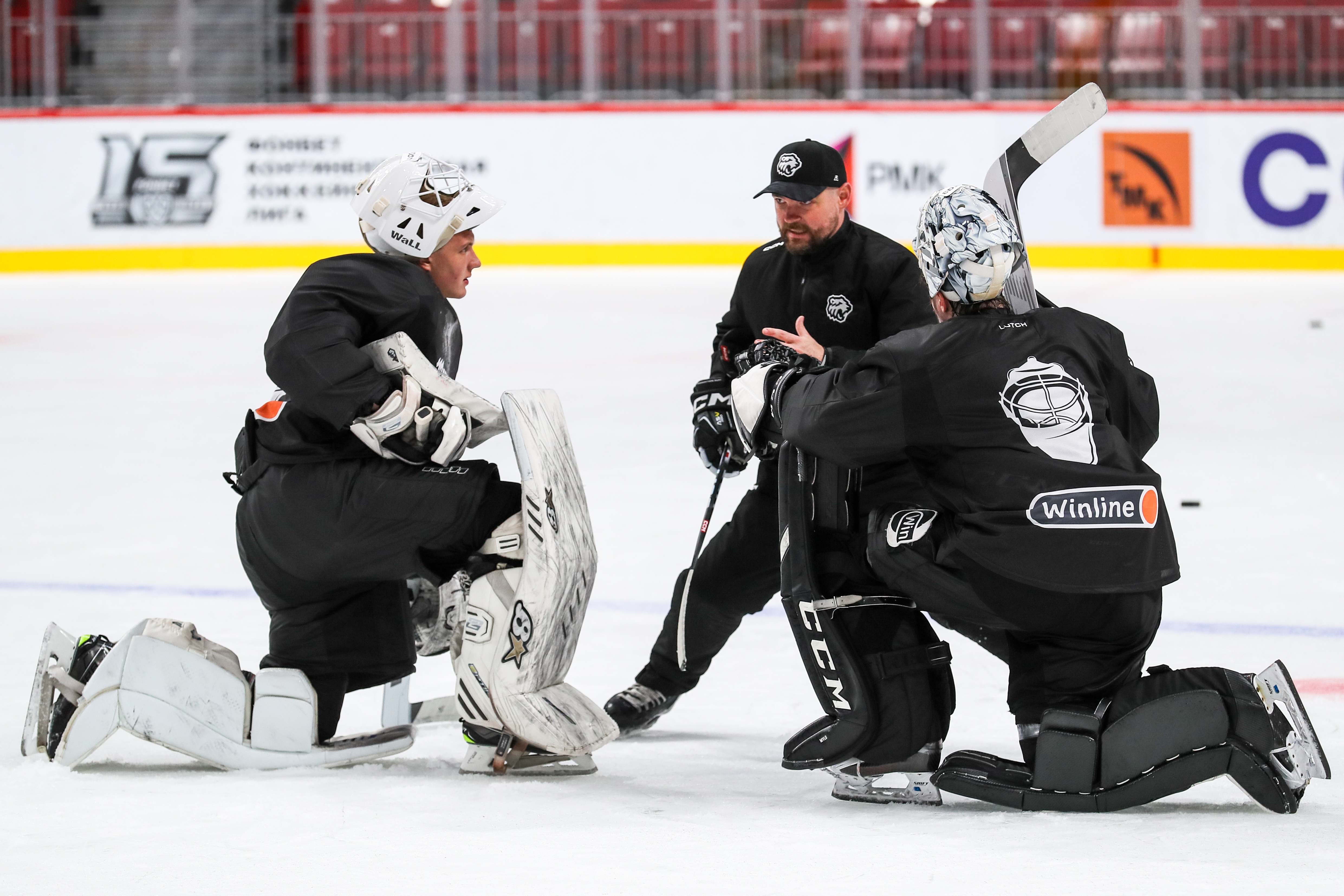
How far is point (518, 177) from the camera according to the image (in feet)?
41.7

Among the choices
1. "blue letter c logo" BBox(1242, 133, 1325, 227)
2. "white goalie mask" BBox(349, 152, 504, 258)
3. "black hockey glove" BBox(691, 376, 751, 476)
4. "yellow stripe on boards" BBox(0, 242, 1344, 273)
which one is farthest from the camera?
"yellow stripe on boards" BBox(0, 242, 1344, 273)

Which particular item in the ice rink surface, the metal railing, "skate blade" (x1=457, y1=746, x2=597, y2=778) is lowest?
"skate blade" (x1=457, y1=746, x2=597, y2=778)

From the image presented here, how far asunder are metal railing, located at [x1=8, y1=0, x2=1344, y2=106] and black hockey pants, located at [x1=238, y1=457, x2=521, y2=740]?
34.0 feet

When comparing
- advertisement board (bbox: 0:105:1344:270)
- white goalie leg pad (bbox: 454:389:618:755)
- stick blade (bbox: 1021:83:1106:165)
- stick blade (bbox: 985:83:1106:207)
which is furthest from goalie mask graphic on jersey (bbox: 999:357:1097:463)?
advertisement board (bbox: 0:105:1344:270)

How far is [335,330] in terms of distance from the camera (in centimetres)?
265

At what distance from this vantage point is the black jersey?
264 cm

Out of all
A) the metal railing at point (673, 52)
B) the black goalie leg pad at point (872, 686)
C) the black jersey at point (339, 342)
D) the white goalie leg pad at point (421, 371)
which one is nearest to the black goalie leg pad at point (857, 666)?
the black goalie leg pad at point (872, 686)

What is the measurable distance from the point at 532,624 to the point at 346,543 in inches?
13.3

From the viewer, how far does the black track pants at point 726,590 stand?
10.4 ft

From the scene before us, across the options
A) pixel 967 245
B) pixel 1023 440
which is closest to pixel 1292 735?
pixel 1023 440

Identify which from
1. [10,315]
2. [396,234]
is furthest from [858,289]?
[10,315]

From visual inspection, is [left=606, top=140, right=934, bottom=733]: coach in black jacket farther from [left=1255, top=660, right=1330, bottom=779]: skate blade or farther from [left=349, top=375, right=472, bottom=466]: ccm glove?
[left=1255, top=660, right=1330, bottom=779]: skate blade

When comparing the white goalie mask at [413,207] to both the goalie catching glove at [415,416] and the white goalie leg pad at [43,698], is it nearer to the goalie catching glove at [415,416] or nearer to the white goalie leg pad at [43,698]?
the goalie catching glove at [415,416]

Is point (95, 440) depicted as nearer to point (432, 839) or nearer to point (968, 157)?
point (432, 839)
